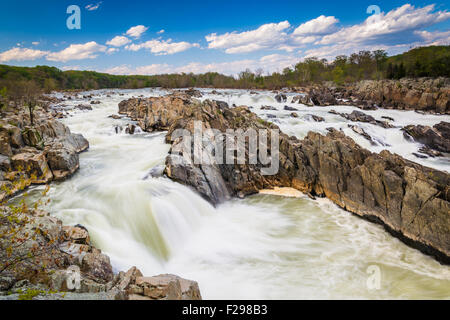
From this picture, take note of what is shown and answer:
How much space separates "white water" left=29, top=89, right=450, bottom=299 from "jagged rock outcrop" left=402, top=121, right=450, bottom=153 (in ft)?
55.9

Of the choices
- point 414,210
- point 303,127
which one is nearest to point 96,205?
point 414,210

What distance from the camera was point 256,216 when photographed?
43.4ft

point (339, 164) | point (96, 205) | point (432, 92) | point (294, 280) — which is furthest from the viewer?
point (432, 92)

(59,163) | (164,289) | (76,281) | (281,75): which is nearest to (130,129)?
(59,163)

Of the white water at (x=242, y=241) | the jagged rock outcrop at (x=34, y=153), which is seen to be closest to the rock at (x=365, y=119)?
the white water at (x=242, y=241)

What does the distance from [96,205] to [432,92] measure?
1949 inches

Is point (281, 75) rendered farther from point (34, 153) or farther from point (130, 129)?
point (34, 153)

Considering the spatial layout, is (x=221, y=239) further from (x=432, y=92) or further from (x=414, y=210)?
(x=432, y=92)

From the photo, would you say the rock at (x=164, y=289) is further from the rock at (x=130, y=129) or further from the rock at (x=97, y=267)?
the rock at (x=130, y=129)

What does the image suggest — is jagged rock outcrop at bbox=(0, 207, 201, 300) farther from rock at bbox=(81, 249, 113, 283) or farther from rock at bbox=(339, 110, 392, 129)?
rock at bbox=(339, 110, 392, 129)

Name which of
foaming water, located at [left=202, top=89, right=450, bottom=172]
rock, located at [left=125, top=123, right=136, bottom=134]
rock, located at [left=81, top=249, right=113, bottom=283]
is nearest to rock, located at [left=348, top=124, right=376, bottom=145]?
foaming water, located at [left=202, top=89, right=450, bottom=172]

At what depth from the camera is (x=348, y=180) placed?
1366 cm

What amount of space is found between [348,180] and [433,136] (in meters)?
17.1

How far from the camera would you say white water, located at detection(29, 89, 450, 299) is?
28.5 ft
